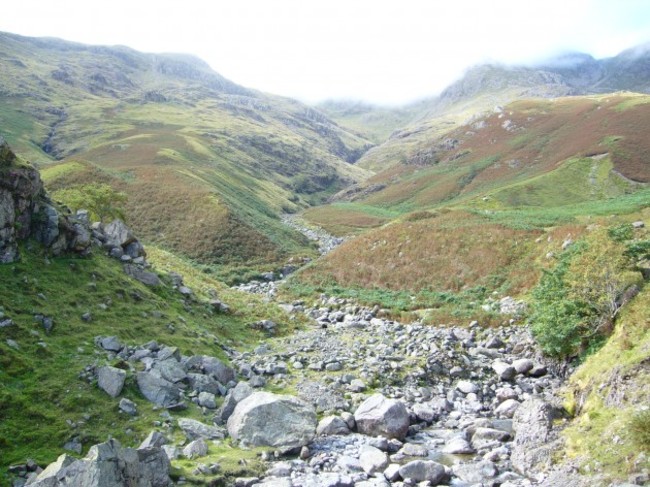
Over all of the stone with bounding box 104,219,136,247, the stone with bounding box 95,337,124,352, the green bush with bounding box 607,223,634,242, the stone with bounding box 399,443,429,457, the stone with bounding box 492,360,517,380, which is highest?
the green bush with bounding box 607,223,634,242

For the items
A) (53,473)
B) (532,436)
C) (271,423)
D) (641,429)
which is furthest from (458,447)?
(53,473)

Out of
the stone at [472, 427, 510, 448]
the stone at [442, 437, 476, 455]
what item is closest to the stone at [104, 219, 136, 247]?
the stone at [442, 437, 476, 455]

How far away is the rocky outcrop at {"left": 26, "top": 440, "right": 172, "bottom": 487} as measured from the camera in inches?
539

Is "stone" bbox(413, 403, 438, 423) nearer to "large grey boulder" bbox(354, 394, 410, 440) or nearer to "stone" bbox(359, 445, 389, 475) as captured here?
"large grey boulder" bbox(354, 394, 410, 440)

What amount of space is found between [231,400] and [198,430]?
2.39m

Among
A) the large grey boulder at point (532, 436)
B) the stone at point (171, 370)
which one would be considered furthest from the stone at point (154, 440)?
the large grey boulder at point (532, 436)

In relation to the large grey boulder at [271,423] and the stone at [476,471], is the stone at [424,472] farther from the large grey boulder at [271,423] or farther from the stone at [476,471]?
the large grey boulder at [271,423]

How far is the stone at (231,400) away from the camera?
70.8ft

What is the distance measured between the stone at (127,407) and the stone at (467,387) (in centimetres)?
1678

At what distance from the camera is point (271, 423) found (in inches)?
801

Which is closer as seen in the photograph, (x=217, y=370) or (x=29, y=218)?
(x=217, y=370)

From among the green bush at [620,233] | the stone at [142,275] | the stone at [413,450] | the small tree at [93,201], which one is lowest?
the stone at [413,450]

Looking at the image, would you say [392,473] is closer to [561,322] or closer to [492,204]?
[561,322]

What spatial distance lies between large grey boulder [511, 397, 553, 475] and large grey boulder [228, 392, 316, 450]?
332 inches
